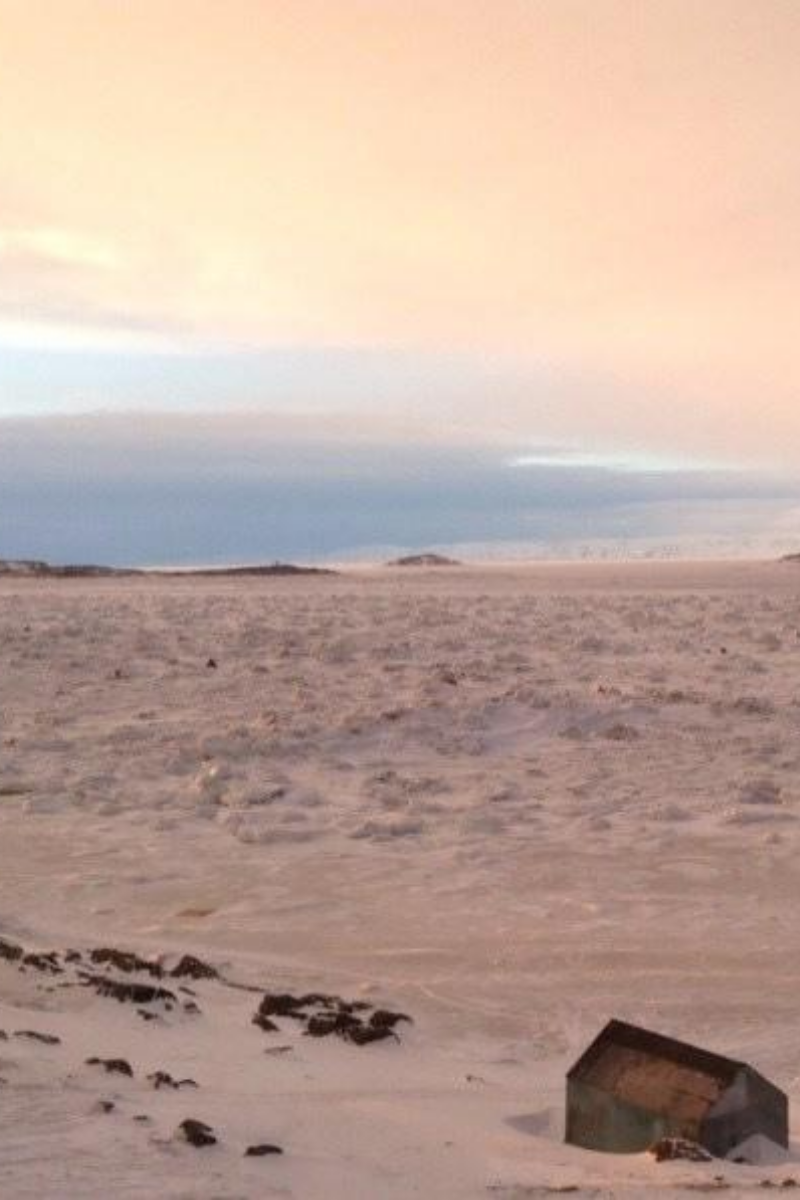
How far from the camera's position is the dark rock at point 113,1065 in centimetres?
468

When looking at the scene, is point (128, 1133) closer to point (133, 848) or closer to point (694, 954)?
point (694, 954)

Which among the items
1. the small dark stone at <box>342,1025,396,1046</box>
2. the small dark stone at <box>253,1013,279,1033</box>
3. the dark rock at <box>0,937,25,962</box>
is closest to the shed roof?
the small dark stone at <box>342,1025,396,1046</box>

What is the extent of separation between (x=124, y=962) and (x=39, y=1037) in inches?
56.3

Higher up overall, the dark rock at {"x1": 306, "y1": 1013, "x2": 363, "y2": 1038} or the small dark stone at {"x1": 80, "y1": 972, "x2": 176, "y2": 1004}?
the small dark stone at {"x1": 80, "y1": 972, "x2": 176, "y2": 1004}

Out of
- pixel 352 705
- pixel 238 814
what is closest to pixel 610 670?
pixel 352 705

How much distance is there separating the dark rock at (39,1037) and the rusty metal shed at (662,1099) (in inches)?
69.9

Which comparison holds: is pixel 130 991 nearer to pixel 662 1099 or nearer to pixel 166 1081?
pixel 166 1081

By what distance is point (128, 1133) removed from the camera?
4.00 metres

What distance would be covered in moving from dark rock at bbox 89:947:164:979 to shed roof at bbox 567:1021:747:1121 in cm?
245

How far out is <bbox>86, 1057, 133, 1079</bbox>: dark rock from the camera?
4.68m

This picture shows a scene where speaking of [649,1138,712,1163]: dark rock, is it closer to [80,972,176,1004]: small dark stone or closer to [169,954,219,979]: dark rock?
[80,972,176,1004]: small dark stone

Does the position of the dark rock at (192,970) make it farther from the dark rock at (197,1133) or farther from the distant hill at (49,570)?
the distant hill at (49,570)

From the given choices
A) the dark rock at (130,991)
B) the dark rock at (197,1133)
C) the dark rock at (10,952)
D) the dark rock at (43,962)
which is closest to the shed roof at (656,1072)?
the dark rock at (197,1133)

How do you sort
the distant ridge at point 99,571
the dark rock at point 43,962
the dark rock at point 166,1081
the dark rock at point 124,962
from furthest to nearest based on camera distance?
the distant ridge at point 99,571, the dark rock at point 124,962, the dark rock at point 43,962, the dark rock at point 166,1081
